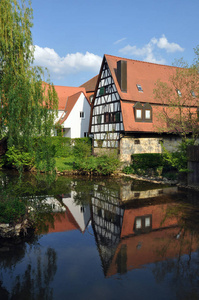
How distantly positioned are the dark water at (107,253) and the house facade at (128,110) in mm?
9466

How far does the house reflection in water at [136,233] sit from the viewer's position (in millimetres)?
5738

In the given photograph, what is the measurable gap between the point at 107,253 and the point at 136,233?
153 centimetres

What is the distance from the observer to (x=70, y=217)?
880cm

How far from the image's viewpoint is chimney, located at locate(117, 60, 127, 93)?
20.5 m

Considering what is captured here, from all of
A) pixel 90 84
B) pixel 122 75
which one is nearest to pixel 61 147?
pixel 122 75

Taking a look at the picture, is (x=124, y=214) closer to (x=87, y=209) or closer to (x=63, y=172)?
(x=87, y=209)

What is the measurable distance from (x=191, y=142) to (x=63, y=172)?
9.12 meters

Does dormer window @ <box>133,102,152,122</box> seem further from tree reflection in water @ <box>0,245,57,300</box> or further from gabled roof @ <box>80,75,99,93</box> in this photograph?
gabled roof @ <box>80,75,99,93</box>

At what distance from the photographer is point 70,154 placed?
27.1 meters

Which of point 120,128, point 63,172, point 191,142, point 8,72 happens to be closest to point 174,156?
point 191,142

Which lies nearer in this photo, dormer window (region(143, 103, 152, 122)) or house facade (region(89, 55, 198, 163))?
house facade (region(89, 55, 198, 163))

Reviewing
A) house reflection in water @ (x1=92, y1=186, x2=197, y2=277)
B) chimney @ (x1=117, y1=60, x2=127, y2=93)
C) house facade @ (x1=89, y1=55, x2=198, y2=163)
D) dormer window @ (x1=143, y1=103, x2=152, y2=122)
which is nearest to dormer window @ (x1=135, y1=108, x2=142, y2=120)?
house facade @ (x1=89, y1=55, x2=198, y2=163)

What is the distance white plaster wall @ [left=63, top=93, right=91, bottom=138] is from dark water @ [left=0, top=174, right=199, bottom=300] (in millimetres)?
21383

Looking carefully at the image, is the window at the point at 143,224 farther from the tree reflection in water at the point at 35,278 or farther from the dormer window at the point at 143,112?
the dormer window at the point at 143,112
